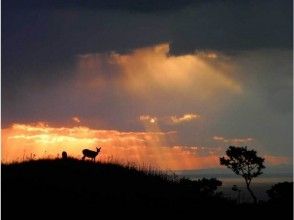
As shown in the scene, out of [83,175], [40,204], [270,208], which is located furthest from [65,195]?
[270,208]

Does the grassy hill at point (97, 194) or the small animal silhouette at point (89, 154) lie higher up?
the small animal silhouette at point (89, 154)

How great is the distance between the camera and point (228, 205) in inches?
1511

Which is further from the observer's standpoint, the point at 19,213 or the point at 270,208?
the point at 270,208

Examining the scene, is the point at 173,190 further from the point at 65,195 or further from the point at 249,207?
the point at 65,195

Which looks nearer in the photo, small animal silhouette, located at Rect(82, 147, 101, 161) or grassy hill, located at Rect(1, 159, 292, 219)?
grassy hill, located at Rect(1, 159, 292, 219)

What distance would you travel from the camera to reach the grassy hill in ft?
98.1

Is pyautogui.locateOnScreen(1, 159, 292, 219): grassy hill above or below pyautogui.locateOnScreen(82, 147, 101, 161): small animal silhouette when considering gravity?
below

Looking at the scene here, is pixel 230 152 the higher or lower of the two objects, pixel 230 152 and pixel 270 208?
the higher

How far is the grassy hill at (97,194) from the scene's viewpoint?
2991 cm

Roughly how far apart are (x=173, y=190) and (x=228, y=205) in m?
4.07

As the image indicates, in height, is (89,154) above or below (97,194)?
above

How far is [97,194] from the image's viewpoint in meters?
32.9

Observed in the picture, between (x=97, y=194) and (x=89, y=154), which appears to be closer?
(x=97, y=194)

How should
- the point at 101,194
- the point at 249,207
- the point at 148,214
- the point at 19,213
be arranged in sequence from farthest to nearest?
the point at 249,207
the point at 101,194
the point at 148,214
the point at 19,213
